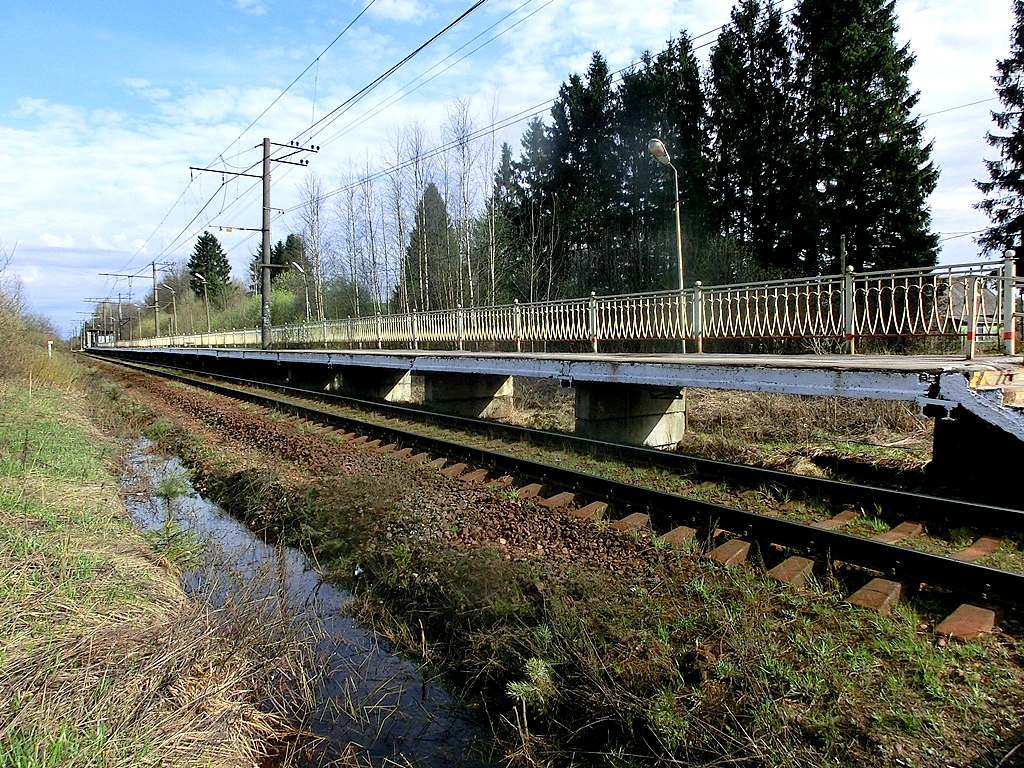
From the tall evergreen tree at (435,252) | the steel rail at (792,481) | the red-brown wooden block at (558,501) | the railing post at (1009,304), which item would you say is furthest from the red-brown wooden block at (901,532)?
the tall evergreen tree at (435,252)

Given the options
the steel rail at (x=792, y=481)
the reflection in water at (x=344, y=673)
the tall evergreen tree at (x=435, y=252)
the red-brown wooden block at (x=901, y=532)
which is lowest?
the reflection in water at (x=344, y=673)

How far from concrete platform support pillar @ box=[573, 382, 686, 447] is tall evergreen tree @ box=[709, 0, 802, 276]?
19.1m

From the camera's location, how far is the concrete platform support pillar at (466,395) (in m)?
15.8

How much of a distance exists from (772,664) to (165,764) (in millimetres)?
3002

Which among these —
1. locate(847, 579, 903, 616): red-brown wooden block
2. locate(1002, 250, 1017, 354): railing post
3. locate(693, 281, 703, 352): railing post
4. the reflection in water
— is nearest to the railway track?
locate(847, 579, 903, 616): red-brown wooden block

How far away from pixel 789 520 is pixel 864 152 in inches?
1015

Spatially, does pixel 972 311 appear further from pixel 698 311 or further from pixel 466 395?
pixel 466 395

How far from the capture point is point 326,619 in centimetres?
575

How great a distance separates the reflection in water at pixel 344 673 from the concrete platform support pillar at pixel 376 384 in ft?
35.4

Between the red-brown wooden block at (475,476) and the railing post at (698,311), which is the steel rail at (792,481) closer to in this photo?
the red-brown wooden block at (475,476)

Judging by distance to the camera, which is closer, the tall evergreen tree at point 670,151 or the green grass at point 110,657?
the green grass at point 110,657

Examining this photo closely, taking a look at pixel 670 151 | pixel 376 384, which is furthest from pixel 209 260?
pixel 376 384

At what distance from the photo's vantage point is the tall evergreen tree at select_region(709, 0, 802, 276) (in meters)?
29.1

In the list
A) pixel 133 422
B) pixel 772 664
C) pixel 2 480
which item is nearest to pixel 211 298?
pixel 133 422
